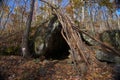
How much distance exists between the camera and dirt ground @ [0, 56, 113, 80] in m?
9.04

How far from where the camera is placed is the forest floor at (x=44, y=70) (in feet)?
29.7

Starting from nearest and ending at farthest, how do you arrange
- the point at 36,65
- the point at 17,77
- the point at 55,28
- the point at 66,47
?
the point at 17,77 → the point at 36,65 → the point at 55,28 → the point at 66,47

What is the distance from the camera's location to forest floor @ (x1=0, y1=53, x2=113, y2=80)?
9.04m

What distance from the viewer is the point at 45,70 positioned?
9555mm

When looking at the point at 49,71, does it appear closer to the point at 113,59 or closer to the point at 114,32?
the point at 113,59

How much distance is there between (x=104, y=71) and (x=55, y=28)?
3.20 metres

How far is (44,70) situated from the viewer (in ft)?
31.4

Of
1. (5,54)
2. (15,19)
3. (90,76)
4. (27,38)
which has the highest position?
(15,19)

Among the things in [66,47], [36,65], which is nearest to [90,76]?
[36,65]

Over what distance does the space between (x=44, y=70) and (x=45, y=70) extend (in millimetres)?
41

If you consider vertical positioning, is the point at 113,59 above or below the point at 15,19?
below

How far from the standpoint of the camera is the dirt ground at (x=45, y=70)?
9.04m

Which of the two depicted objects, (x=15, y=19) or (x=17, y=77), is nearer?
(x=17, y=77)

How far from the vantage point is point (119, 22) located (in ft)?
125
